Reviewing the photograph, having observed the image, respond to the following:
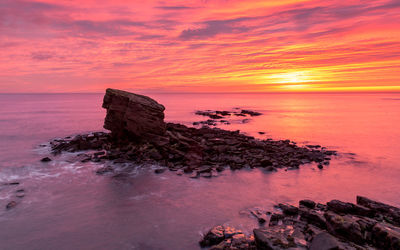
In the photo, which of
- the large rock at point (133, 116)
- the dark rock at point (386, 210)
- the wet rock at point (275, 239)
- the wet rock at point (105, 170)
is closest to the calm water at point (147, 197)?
the wet rock at point (105, 170)

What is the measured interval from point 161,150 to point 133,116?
5124 mm

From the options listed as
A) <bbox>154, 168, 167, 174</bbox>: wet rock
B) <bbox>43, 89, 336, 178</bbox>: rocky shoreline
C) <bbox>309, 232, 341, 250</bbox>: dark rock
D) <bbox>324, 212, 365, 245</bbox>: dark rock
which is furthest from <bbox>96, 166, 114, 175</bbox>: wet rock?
<bbox>324, 212, 365, 245</bbox>: dark rock

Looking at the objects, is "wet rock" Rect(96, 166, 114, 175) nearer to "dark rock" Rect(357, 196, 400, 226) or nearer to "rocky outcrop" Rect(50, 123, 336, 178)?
"rocky outcrop" Rect(50, 123, 336, 178)

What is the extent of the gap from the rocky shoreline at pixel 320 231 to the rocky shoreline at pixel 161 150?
7.67 m

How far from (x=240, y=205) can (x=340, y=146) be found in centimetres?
2179

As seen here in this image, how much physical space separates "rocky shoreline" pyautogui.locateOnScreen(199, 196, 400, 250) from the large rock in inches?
615

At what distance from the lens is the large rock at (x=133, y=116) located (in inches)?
963

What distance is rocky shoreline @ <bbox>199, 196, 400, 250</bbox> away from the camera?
316 inches

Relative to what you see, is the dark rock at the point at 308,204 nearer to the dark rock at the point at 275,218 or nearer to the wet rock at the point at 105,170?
the dark rock at the point at 275,218

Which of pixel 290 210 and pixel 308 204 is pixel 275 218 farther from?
pixel 308 204

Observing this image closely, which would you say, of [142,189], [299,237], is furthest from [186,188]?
[299,237]

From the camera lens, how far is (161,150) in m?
22.7

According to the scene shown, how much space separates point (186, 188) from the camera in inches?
613

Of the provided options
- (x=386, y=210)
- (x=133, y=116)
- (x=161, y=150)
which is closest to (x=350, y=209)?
(x=386, y=210)
